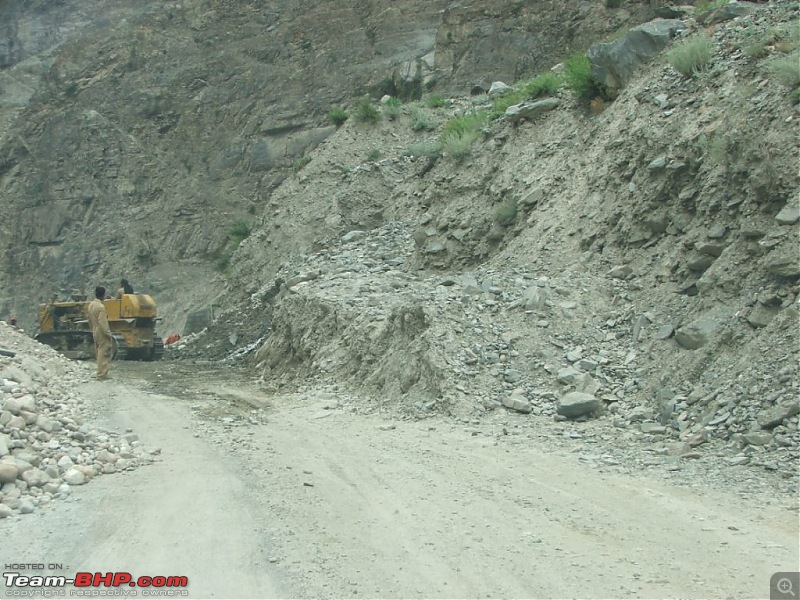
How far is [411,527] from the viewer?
6395 millimetres

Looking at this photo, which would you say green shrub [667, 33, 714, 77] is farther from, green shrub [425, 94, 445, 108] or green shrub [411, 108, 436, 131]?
green shrub [425, 94, 445, 108]

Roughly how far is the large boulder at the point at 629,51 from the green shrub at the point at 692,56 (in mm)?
1447

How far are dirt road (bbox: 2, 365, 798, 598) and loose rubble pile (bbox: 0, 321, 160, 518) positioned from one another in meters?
0.21

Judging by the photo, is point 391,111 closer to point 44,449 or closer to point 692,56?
point 692,56

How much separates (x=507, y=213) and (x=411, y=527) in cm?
1131

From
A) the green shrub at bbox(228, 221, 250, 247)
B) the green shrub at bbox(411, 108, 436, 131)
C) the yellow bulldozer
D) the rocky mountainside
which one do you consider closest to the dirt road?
the rocky mountainside

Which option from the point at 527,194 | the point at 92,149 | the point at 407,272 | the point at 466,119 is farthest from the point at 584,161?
the point at 92,149

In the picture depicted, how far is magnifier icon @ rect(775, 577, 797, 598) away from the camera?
200 inches

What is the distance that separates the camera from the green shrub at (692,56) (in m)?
14.2

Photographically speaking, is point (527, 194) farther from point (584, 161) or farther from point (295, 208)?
point (295, 208)

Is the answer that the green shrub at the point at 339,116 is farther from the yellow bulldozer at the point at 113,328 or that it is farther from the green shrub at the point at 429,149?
the yellow bulldozer at the point at 113,328

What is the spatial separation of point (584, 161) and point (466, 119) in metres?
5.63

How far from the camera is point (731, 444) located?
820 centimetres

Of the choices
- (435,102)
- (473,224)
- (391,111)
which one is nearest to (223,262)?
(391,111)
